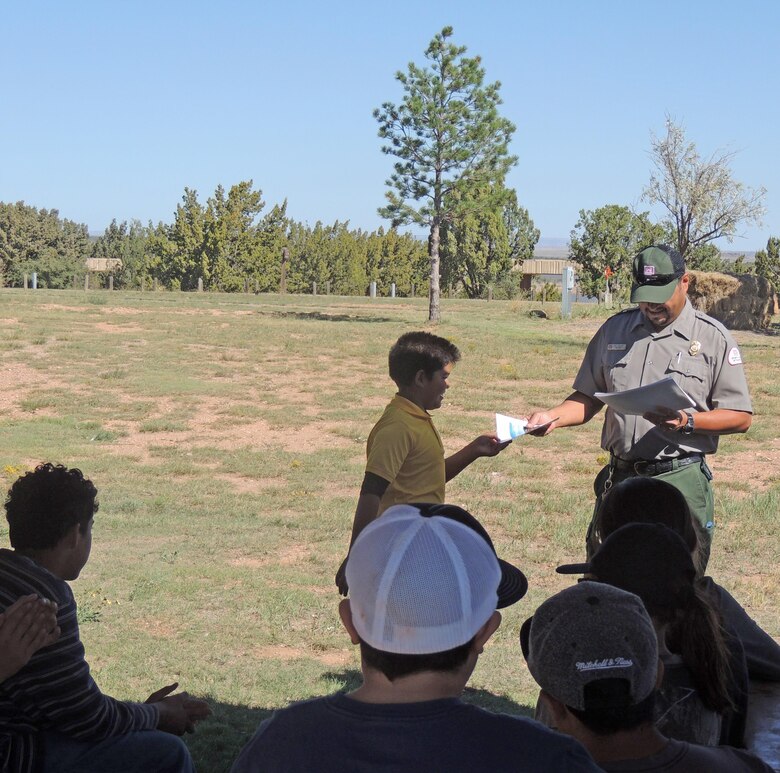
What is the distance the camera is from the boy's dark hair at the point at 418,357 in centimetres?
483

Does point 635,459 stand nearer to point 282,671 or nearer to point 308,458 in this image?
point 282,671

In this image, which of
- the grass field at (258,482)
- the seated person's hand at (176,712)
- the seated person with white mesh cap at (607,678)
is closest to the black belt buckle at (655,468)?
the grass field at (258,482)

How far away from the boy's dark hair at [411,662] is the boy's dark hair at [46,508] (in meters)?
1.67

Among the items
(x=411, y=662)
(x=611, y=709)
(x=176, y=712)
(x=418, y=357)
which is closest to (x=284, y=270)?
(x=418, y=357)

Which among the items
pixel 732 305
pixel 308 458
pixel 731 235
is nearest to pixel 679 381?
pixel 308 458

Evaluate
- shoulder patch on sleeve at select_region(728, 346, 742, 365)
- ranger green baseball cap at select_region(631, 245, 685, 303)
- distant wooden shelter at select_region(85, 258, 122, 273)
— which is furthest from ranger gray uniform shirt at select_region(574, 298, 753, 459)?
distant wooden shelter at select_region(85, 258, 122, 273)

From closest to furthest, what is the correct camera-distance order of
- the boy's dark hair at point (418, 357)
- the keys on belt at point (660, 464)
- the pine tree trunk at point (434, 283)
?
1. the keys on belt at point (660, 464)
2. the boy's dark hair at point (418, 357)
3. the pine tree trunk at point (434, 283)

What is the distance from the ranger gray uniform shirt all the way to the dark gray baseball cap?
8.65ft

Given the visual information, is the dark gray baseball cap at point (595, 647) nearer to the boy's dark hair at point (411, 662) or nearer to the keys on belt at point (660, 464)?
the boy's dark hair at point (411, 662)

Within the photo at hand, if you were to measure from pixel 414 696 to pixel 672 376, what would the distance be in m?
3.05

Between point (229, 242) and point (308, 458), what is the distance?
4087cm

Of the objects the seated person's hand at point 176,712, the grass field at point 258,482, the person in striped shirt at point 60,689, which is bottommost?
the grass field at point 258,482

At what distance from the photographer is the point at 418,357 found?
484cm

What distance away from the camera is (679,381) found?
4.69 m
